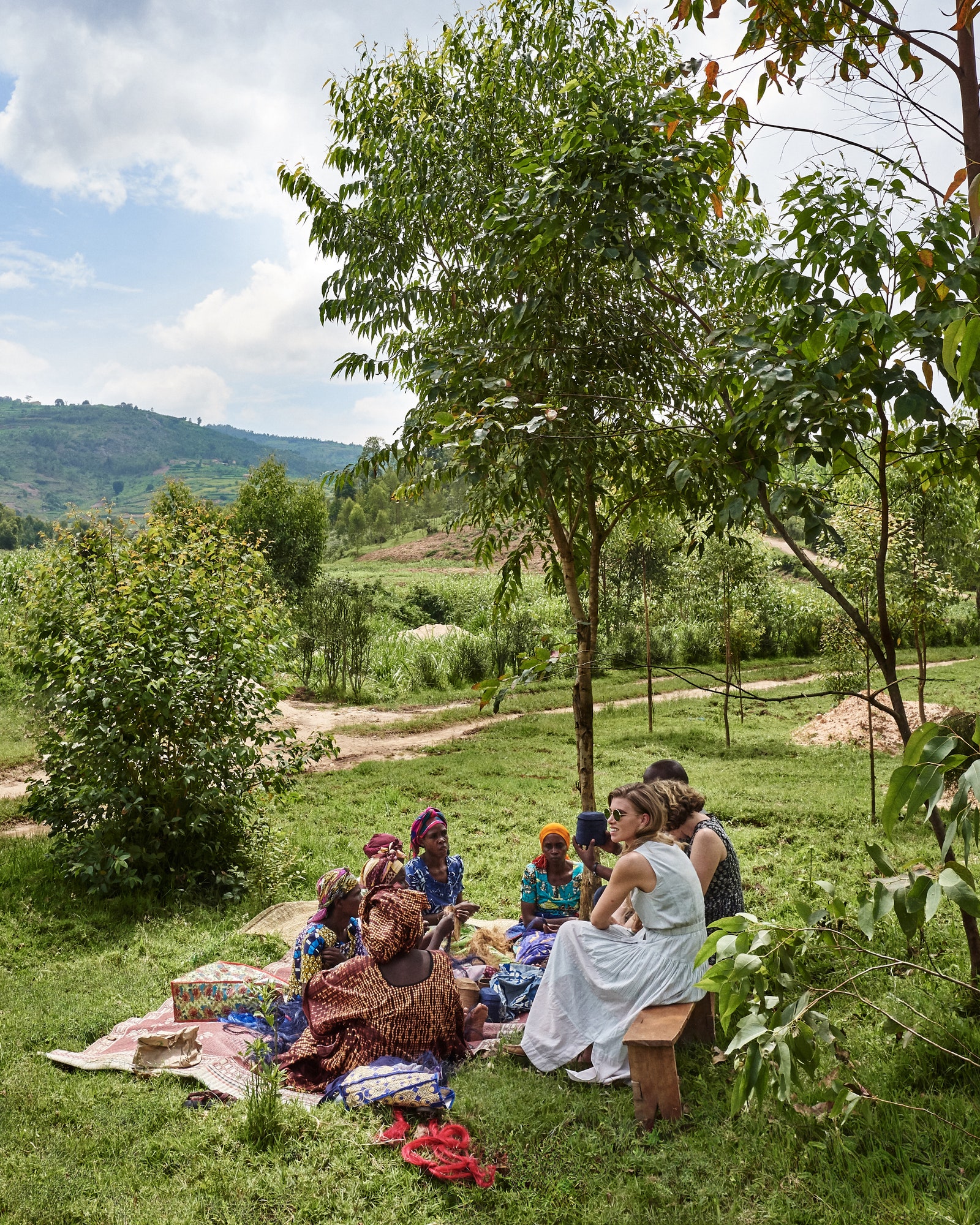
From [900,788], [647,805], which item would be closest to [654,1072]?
[647,805]

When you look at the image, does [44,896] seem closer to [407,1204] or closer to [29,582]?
[29,582]

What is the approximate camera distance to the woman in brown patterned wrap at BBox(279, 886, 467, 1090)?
12.8 ft

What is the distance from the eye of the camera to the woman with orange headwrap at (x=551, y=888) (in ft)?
17.5

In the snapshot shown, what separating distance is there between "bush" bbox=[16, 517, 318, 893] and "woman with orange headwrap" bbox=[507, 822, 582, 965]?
278 cm

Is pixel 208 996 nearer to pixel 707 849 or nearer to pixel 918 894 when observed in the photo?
pixel 707 849

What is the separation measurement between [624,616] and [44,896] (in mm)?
17674

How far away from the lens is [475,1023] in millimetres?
4367

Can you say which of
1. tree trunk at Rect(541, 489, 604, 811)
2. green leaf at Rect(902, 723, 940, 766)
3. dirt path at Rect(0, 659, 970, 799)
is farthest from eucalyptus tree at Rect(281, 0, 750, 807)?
dirt path at Rect(0, 659, 970, 799)

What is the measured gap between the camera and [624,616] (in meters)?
22.5

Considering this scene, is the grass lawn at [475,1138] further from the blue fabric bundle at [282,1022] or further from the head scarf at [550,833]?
the head scarf at [550,833]

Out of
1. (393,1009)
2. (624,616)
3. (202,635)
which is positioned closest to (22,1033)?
(393,1009)

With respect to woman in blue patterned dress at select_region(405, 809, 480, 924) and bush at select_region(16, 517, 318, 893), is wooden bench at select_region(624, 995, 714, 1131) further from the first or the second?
bush at select_region(16, 517, 318, 893)

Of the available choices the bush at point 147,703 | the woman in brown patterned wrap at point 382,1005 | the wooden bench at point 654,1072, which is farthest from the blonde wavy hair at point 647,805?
the bush at point 147,703

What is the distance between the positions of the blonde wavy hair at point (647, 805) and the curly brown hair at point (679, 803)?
0.22 metres
